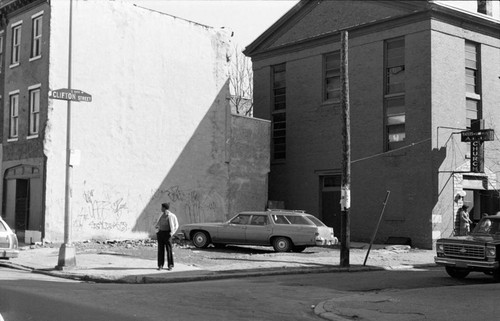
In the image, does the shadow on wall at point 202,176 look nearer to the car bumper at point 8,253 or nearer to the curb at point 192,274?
the car bumper at point 8,253

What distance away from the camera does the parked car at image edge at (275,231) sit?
69.6 ft

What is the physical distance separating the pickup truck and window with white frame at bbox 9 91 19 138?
18.3m

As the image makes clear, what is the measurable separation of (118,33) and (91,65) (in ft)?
6.89

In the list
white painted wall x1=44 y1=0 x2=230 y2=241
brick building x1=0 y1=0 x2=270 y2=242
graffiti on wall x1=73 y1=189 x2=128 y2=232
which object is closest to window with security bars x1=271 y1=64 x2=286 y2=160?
brick building x1=0 y1=0 x2=270 y2=242

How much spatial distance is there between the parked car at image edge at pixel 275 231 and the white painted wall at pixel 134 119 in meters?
5.29

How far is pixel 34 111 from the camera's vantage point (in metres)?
24.8

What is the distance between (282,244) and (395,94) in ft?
32.0

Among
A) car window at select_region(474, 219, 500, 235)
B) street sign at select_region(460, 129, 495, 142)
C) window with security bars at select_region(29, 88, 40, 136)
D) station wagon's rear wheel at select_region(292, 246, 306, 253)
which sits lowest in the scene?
station wagon's rear wheel at select_region(292, 246, 306, 253)

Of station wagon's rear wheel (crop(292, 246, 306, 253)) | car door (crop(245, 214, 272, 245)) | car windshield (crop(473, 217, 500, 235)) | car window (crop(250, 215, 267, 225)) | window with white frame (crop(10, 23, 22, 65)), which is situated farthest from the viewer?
window with white frame (crop(10, 23, 22, 65))

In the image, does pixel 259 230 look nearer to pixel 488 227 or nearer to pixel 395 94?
pixel 488 227

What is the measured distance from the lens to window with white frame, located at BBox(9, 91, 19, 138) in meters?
25.8

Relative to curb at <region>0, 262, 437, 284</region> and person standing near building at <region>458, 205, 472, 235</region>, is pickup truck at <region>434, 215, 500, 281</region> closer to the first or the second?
curb at <region>0, 262, 437, 284</region>

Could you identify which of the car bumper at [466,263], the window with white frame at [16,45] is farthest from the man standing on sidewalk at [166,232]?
the window with white frame at [16,45]

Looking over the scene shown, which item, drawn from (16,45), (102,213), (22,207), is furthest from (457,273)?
(16,45)
